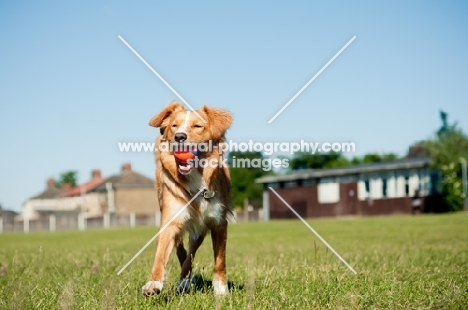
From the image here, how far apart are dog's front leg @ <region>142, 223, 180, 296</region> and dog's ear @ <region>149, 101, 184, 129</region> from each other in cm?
110

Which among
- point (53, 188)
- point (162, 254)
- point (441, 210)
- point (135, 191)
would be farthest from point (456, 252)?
point (53, 188)

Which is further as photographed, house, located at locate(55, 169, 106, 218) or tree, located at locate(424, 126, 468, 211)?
house, located at locate(55, 169, 106, 218)

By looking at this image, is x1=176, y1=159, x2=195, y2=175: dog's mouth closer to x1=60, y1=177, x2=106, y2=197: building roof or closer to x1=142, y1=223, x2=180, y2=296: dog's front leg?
x1=142, y1=223, x2=180, y2=296: dog's front leg

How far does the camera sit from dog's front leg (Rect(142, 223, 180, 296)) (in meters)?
5.39

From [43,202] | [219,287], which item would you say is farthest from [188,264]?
[43,202]

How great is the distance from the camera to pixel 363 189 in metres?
52.1

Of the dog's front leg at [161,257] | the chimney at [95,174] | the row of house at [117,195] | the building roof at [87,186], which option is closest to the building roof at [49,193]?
the building roof at [87,186]

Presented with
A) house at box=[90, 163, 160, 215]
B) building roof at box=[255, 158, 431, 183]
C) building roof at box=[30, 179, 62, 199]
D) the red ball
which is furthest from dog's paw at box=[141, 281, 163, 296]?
building roof at box=[30, 179, 62, 199]

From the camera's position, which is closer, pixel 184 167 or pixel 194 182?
pixel 184 167

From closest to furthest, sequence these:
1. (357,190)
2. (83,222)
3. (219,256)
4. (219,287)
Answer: (219,287) → (219,256) → (357,190) → (83,222)

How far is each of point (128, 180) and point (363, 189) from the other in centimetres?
5028

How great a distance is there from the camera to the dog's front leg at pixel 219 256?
6.37 metres

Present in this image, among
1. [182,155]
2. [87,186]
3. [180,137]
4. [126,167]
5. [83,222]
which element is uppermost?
[126,167]

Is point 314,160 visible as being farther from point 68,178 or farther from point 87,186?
point 68,178
